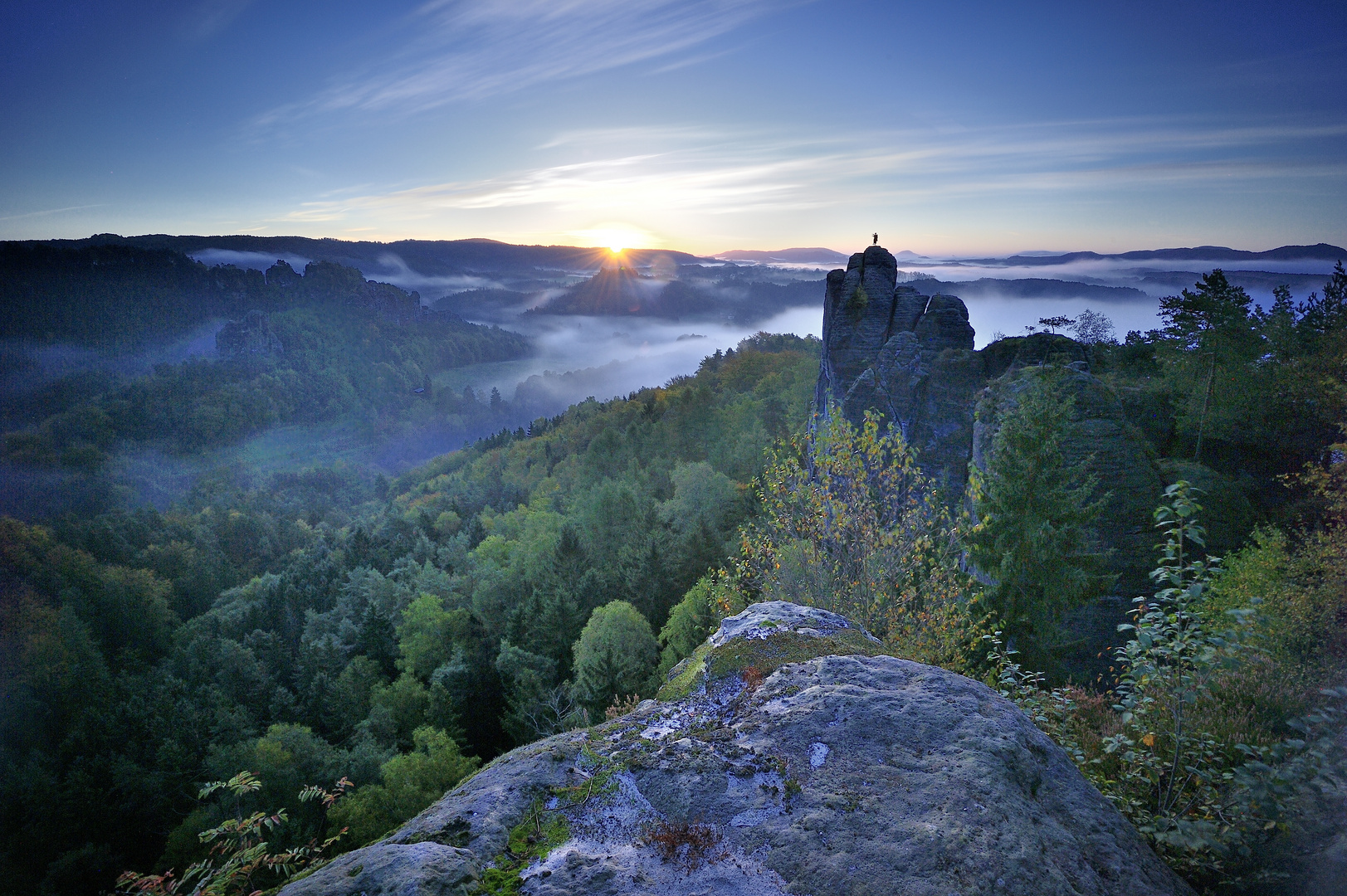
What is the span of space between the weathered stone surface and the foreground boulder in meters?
0.01

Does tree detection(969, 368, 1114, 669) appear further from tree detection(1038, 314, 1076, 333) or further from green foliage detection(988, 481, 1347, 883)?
tree detection(1038, 314, 1076, 333)

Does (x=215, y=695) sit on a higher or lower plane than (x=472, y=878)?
lower

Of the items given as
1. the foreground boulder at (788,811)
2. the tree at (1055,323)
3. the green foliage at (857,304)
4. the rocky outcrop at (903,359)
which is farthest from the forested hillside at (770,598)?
the green foliage at (857,304)

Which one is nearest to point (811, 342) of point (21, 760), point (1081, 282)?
point (1081, 282)

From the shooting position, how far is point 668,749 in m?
4.86

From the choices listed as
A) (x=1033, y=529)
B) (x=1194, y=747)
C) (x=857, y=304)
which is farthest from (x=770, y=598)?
(x=857, y=304)

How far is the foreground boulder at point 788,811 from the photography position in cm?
373

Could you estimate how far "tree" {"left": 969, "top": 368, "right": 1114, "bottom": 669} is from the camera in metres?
17.6

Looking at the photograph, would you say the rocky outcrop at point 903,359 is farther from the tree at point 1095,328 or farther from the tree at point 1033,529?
the tree at point 1095,328

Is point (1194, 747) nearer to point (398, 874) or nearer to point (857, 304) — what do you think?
point (398, 874)

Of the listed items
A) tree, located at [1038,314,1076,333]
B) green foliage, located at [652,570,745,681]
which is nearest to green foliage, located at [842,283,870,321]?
tree, located at [1038,314,1076,333]

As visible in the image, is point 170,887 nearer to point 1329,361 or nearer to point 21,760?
point 1329,361

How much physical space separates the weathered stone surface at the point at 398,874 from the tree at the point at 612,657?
24377 mm

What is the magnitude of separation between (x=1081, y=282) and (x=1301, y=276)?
34.5 metres
